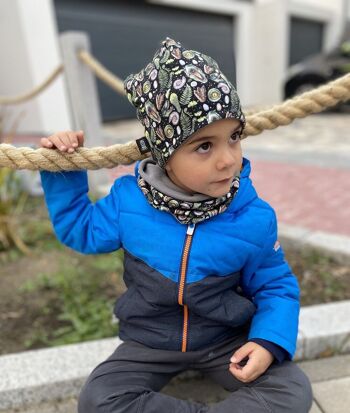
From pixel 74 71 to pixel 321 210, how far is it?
7.90 ft

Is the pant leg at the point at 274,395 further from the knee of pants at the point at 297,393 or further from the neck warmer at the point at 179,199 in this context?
the neck warmer at the point at 179,199

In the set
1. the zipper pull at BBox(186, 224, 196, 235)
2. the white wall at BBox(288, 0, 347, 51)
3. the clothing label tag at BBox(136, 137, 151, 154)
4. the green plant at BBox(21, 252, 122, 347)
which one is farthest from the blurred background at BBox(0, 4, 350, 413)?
the white wall at BBox(288, 0, 347, 51)

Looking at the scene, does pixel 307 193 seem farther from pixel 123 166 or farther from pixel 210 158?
pixel 210 158

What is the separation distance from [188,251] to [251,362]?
37 cm

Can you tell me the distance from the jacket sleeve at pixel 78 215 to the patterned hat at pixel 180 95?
11.9 inches

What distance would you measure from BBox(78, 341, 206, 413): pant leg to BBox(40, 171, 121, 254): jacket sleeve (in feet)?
1.17

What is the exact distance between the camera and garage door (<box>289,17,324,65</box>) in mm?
13148

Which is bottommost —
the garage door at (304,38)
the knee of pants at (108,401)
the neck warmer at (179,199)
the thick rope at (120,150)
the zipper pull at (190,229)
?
the garage door at (304,38)

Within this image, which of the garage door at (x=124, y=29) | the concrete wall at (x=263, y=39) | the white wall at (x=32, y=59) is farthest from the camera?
the concrete wall at (x=263, y=39)

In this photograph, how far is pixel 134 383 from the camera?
1305 millimetres

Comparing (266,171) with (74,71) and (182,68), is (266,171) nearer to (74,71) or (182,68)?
(74,71)

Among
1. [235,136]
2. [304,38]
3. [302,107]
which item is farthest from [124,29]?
[235,136]

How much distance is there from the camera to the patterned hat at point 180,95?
108 centimetres

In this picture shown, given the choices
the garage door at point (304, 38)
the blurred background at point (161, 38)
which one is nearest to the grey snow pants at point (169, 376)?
the blurred background at point (161, 38)
